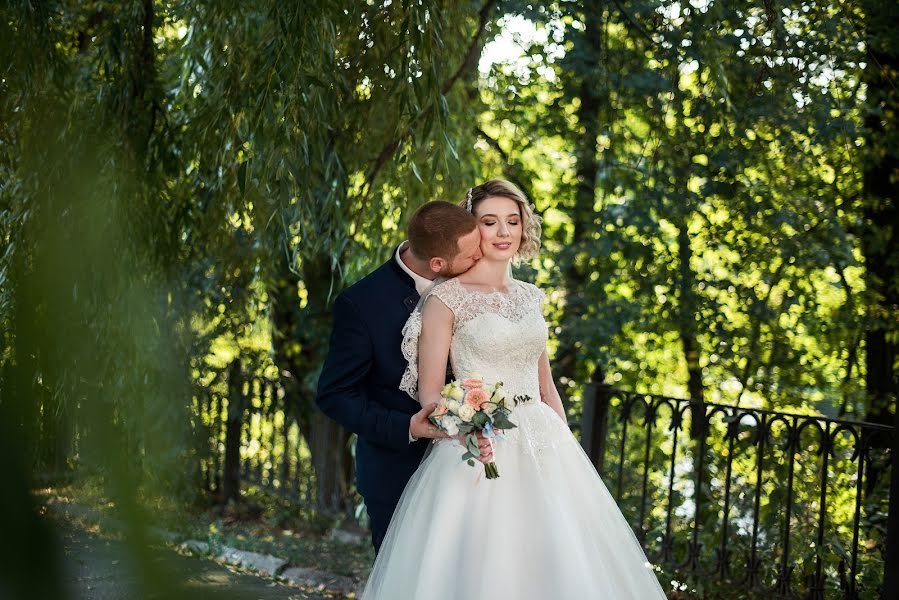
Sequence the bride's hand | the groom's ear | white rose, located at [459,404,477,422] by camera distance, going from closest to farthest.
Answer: white rose, located at [459,404,477,422] → the bride's hand → the groom's ear

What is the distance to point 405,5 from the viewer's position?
367 centimetres

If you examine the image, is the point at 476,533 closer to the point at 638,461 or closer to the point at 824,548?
the point at 824,548

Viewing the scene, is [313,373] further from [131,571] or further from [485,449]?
[131,571]

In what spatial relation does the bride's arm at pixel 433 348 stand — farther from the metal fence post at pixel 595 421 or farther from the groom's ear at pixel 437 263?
the metal fence post at pixel 595 421

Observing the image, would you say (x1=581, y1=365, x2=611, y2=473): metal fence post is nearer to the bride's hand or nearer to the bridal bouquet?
the bride's hand

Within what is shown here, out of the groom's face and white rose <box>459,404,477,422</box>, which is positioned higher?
the groom's face

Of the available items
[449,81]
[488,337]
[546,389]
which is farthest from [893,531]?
[449,81]

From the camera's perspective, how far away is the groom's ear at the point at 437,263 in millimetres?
3041

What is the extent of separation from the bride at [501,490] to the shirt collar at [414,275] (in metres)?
0.08

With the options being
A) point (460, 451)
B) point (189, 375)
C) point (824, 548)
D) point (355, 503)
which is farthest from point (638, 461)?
point (189, 375)

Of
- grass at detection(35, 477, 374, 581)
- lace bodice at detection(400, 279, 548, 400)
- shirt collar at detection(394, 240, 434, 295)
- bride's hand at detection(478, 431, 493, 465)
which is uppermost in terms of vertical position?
shirt collar at detection(394, 240, 434, 295)

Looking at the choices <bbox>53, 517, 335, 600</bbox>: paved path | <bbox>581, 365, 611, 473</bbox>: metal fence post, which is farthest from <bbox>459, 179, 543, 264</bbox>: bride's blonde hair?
<bbox>53, 517, 335, 600</bbox>: paved path

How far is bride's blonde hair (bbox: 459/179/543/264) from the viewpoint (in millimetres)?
3289

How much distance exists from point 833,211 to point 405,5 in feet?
13.2
